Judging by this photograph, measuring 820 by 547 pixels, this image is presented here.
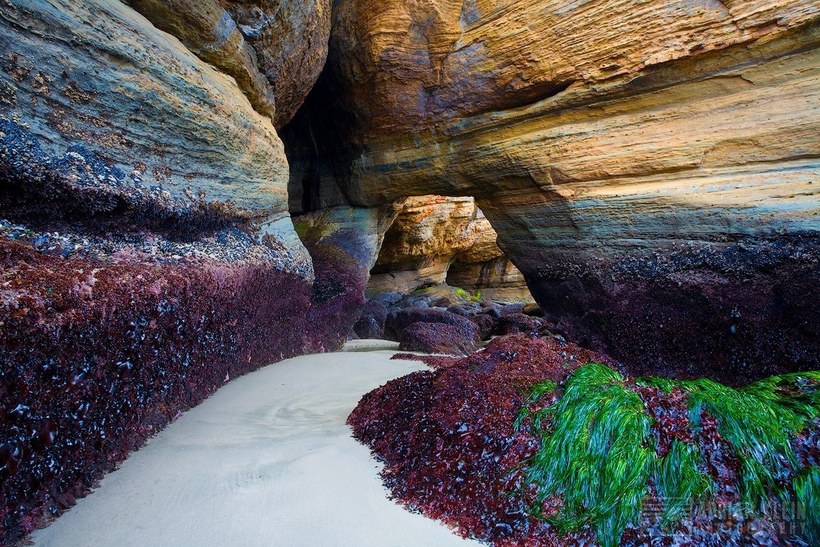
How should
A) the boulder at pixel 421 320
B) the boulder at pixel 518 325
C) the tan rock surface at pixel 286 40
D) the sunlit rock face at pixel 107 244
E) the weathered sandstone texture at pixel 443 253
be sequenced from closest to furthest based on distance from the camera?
the sunlit rock face at pixel 107 244 → the tan rock surface at pixel 286 40 → the boulder at pixel 518 325 → the boulder at pixel 421 320 → the weathered sandstone texture at pixel 443 253

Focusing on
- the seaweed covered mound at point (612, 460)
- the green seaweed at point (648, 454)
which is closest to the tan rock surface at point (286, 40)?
the seaweed covered mound at point (612, 460)

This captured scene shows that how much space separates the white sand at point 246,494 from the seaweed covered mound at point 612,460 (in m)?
0.25

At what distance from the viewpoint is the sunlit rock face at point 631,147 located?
6273 mm

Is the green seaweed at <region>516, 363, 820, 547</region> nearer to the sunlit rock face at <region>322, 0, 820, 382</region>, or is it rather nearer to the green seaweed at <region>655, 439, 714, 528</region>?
the green seaweed at <region>655, 439, 714, 528</region>

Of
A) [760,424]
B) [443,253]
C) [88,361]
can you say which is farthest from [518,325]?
[443,253]

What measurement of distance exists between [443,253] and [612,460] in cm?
1690

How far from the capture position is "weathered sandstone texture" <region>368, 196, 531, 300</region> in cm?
1705

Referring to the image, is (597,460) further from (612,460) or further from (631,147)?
(631,147)

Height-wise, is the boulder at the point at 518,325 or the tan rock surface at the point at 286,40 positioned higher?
the tan rock surface at the point at 286,40

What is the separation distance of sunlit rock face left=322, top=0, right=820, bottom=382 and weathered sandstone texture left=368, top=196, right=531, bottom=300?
19.9 ft

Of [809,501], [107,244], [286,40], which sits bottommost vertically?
[809,501]

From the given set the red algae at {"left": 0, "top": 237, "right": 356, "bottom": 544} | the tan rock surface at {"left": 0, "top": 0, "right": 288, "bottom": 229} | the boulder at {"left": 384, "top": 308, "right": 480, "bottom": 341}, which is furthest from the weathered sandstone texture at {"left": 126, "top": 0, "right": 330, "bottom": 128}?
the boulder at {"left": 384, "top": 308, "right": 480, "bottom": 341}

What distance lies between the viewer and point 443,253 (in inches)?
764

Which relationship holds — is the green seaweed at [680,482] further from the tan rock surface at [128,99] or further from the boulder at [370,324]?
the boulder at [370,324]
